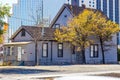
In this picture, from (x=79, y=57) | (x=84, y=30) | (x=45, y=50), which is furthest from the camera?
(x=79, y=57)

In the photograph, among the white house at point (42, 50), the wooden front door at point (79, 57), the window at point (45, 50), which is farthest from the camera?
the wooden front door at point (79, 57)

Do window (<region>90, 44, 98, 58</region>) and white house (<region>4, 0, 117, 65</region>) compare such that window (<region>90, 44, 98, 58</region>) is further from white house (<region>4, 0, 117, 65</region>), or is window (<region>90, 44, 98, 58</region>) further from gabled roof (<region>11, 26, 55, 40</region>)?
gabled roof (<region>11, 26, 55, 40</region>)

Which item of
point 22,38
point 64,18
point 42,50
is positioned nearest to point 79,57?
point 42,50

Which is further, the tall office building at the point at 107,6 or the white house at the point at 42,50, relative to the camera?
the tall office building at the point at 107,6

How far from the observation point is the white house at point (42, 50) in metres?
52.9

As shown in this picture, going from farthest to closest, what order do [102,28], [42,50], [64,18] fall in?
[64,18] → [102,28] → [42,50]

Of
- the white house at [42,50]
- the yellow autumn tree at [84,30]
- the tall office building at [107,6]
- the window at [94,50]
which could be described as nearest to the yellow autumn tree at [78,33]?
the yellow autumn tree at [84,30]

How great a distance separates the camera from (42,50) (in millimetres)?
53625

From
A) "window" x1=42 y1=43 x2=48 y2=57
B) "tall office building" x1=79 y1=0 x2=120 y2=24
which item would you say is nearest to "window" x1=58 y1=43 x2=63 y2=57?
"window" x1=42 y1=43 x2=48 y2=57

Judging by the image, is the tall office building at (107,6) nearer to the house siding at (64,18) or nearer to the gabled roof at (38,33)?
the house siding at (64,18)

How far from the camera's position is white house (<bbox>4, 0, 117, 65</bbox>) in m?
52.9

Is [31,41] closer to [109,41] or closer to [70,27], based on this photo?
[70,27]

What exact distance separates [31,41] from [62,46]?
482 centimetres

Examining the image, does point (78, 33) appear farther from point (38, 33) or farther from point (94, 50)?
point (94, 50)
